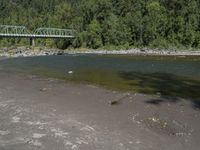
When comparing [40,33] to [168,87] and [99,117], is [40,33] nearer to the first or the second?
[168,87]

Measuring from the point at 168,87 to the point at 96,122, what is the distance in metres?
13.3

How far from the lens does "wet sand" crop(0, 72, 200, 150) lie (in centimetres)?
1426

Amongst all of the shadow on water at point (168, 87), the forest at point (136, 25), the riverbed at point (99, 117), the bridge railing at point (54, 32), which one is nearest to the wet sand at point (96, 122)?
the riverbed at point (99, 117)

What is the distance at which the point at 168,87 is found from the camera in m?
29.1

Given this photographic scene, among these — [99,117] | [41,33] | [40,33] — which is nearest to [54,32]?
[41,33]

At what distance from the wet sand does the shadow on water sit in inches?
29.6

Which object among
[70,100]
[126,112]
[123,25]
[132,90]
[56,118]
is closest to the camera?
[56,118]

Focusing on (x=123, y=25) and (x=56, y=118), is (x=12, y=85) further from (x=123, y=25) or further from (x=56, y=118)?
(x=123, y=25)

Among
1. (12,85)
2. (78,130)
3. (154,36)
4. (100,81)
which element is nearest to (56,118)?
(78,130)

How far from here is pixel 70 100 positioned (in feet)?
74.6

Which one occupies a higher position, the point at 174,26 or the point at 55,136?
the point at 55,136

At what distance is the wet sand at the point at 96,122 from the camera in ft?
46.8

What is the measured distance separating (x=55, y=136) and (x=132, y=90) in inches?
522

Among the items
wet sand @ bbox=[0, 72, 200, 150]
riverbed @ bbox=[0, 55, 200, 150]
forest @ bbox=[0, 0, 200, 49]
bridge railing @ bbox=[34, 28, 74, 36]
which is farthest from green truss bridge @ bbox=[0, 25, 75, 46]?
wet sand @ bbox=[0, 72, 200, 150]
